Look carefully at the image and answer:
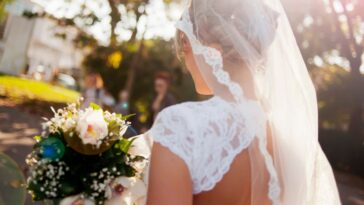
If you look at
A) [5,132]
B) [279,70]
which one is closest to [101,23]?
[5,132]

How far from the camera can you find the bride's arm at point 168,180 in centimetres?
151

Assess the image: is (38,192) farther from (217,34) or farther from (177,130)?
(217,34)

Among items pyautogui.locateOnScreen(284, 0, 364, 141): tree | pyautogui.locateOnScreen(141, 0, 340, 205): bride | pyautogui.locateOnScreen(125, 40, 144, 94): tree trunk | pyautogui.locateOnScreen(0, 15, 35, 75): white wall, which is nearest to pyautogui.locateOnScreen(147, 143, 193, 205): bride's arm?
pyautogui.locateOnScreen(141, 0, 340, 205): bride

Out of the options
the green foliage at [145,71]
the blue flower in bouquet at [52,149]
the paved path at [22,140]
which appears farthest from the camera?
the green foliage at [145,71]

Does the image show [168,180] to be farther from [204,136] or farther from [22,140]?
[22,140]

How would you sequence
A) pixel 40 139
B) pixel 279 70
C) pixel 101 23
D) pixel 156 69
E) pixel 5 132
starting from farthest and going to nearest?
pixel 156 69 < pixel 101 23 < pixel 5 132 < pixel 279 70 < pixel 40 139

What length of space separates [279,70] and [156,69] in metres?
23.8

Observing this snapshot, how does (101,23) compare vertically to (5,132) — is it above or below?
above

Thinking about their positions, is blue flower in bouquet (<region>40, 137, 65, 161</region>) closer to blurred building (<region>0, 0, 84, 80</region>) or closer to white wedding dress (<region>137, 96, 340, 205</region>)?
white wedding dress (<region>137, 96, 340, 205</region>)

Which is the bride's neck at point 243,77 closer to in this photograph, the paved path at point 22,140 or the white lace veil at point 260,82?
the white lace veil at point 260,82

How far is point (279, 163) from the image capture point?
6.19ft

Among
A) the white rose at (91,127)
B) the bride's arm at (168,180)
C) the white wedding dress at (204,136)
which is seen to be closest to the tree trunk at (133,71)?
the white rose at (91,127)

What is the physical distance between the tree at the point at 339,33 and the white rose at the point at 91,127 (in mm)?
15342

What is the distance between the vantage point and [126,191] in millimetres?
1837
